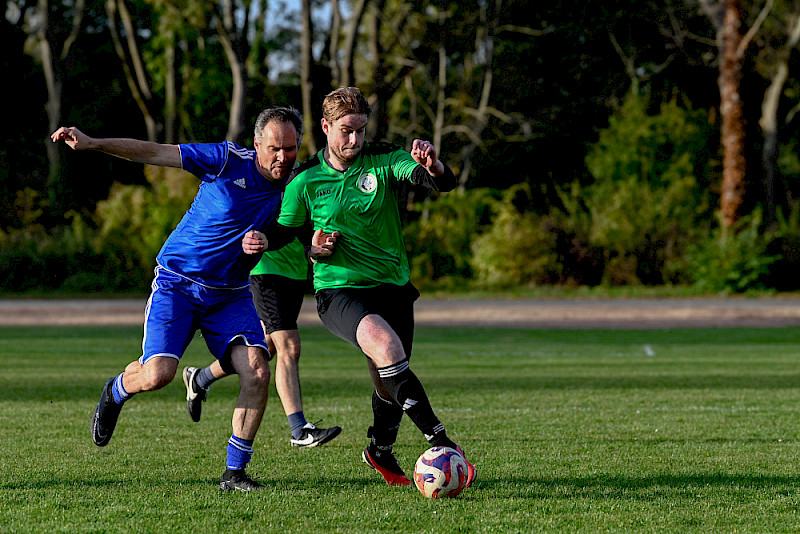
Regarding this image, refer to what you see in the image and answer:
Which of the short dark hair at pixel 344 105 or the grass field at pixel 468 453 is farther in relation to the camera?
the short dark hair at pixel 344 105

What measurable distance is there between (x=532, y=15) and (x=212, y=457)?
128ft

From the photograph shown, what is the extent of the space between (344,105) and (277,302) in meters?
2.73

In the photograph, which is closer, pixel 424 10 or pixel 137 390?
pixel 137 390

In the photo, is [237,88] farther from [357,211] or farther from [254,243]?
[254,243]

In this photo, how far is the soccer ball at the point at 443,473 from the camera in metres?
5.89

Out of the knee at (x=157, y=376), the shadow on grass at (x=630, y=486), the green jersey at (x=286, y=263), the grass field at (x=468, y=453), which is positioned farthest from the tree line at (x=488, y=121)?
the knee at (x=157, y=376)

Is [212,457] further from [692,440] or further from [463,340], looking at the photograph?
[463,340]

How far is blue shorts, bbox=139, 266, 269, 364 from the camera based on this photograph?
6.35 metres

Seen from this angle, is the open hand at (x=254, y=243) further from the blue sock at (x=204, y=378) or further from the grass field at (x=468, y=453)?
the blue sock at (x=204, y=378)

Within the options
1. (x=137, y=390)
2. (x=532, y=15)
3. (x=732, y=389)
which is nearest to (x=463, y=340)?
(x=732, y=389)

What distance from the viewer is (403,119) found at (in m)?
45.1

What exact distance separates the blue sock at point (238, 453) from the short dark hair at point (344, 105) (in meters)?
1.89

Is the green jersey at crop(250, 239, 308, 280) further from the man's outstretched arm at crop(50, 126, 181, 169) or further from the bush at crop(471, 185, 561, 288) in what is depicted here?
the bush at crop(471, 185, 561, 288)

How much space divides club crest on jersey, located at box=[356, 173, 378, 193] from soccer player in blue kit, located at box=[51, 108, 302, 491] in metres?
0.42
